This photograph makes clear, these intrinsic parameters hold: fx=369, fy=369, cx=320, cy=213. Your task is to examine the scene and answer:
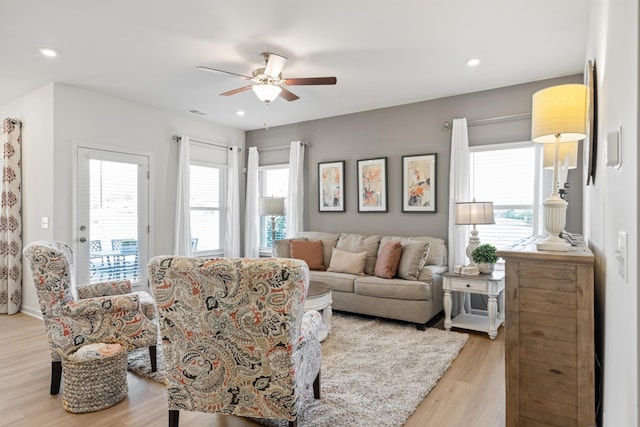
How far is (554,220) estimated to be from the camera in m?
1.94

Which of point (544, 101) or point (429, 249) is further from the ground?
point (544, 101)

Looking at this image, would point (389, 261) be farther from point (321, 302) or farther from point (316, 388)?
point (316, 388)

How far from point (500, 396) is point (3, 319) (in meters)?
5.34

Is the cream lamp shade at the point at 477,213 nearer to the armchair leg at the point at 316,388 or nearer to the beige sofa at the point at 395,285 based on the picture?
the beige sofa at the point at 395,285

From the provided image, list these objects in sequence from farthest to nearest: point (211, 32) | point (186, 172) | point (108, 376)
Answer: point (186, 172) → point (211, 32) → point (108, 376)

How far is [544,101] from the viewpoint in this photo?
6.27ft

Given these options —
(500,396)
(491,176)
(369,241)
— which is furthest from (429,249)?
(500,396)

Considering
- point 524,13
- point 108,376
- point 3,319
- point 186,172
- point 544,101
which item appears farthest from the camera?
point 186,172

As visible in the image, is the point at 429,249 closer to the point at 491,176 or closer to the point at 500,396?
the point at 491,176

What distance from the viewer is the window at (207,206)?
587cm

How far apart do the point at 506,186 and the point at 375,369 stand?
2.75 m

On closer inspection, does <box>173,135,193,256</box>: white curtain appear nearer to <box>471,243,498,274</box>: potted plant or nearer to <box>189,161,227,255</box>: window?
<box>189,161,227,255</box>: window

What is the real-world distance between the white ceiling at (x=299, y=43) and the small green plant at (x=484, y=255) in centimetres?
186

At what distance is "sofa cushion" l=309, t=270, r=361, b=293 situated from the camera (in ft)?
14.3
